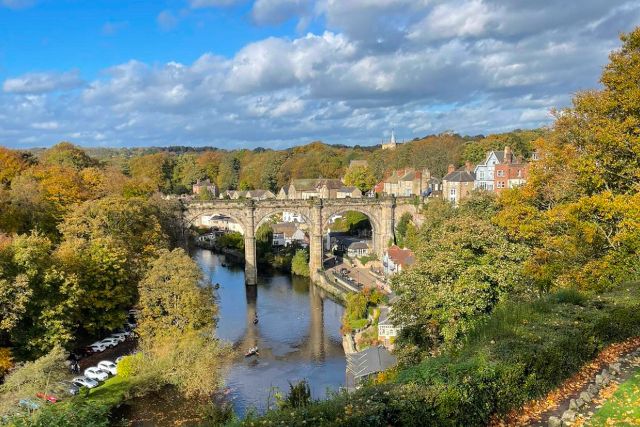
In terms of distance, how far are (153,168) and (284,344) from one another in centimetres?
6229

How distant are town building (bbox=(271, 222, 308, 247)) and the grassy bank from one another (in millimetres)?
49618

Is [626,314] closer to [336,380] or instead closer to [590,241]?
[590,241]

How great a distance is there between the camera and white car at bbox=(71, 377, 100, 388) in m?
22.8

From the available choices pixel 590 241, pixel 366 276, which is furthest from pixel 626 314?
pixel 366 276

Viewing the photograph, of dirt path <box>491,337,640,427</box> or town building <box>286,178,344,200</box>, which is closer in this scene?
dirt path <box>491,337,640,427</box>

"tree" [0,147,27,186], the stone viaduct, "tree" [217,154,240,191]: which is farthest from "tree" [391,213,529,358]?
"tree" [217,154,240,191]

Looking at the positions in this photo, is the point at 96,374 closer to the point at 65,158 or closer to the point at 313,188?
the point at 65,158

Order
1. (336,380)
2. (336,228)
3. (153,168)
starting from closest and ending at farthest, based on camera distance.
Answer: (336,380) → (336,228) → (153,168)

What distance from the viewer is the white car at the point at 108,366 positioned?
975 inches

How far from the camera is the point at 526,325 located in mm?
10906

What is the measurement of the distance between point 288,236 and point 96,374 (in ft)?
131

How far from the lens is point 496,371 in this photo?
347 inches

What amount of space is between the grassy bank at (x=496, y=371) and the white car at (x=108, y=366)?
19.6 m

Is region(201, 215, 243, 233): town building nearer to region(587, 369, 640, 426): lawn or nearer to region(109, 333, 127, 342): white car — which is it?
region(109, 333, 127, 342): white car
